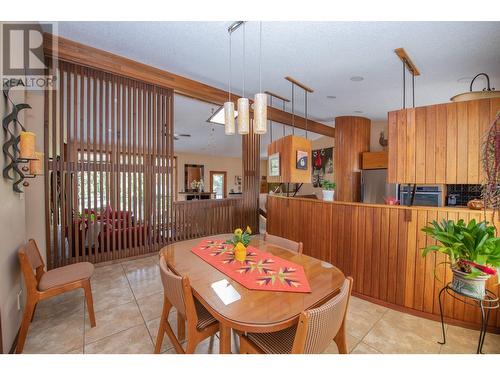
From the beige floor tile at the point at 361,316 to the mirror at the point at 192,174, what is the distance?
807 cm

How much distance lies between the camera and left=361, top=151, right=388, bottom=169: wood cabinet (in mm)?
5059

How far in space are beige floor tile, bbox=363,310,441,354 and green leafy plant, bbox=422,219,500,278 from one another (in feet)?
2.37

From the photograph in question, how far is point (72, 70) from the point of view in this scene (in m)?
3.03

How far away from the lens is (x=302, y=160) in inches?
142

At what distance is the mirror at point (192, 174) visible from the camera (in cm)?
976

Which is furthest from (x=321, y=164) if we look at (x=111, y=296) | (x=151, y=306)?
(x=111, y=296)

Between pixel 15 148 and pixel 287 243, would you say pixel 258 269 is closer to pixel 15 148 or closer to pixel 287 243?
pixel 287 243

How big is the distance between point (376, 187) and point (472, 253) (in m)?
4.21

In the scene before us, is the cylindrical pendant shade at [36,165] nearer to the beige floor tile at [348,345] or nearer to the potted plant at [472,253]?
the beige floor tile at [348,345]

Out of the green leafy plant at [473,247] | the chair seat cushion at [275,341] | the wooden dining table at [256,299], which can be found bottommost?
the chair seat cushion at [275,341]

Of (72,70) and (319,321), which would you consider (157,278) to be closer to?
(319,321)

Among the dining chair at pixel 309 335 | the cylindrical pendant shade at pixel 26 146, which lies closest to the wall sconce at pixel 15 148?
the cylindrical pendant shade at pixel 26 146

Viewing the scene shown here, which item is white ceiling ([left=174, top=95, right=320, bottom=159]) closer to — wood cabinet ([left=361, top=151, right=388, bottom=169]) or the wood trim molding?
the wood trim molding
